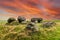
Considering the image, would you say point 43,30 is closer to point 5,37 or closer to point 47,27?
point 47,27

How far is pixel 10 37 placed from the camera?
38250mm

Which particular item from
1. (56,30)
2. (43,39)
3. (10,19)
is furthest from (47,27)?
(10,19)

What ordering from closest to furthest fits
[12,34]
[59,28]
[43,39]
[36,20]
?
[43,39] → [12,34] → [59,28] → [36,20]

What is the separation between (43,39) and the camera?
3631cm

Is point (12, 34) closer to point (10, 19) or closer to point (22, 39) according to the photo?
point (22, 39)

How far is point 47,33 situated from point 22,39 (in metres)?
5.45

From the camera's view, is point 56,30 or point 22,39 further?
point 56,30

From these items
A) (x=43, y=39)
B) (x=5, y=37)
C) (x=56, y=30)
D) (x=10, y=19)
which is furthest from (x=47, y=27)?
(x=10, y=19)

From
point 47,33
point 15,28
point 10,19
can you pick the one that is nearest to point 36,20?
point 10,19

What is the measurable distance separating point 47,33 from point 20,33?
17.9ft

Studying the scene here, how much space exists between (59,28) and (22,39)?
9878 mm

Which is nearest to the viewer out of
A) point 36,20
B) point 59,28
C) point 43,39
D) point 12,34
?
→ point 43,39

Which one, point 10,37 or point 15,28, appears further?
point 15,28

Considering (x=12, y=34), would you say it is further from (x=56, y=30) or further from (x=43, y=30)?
(x=56, y=30)
